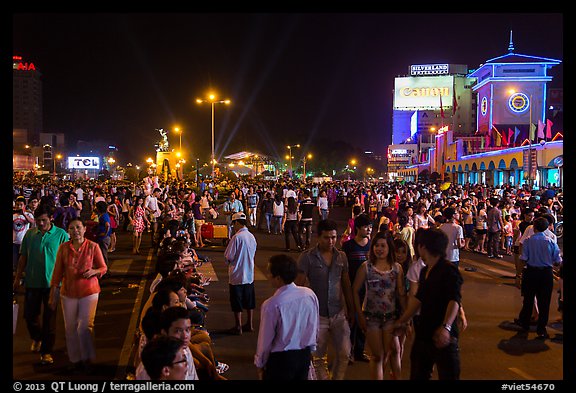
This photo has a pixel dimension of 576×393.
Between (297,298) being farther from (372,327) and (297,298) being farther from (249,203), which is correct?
(249,203)

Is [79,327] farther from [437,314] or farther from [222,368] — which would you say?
[437,314]

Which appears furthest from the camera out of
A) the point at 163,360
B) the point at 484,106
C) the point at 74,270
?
the point at 484,106

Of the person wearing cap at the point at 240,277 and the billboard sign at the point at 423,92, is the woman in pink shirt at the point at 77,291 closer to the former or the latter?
the person wearing cap at the point at 240,277

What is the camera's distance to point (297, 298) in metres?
4.09

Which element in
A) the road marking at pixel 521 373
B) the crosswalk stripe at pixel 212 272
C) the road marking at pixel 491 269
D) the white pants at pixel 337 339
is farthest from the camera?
the road marking at pixel 491 269

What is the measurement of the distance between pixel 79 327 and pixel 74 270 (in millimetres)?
651

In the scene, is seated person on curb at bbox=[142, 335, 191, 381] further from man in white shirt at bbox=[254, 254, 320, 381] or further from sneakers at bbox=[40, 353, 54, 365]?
sneakers at bbox=[40, 353, 54, 365]

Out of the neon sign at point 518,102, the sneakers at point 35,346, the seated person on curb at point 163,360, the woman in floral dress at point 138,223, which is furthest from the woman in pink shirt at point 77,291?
the neon sign at point 518,102

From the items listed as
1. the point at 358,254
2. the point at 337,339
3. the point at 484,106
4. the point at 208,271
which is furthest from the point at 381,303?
the point at 484,106

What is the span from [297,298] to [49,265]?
3.78m

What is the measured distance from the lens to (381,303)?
5.19 meters

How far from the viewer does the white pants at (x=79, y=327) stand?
5848mm

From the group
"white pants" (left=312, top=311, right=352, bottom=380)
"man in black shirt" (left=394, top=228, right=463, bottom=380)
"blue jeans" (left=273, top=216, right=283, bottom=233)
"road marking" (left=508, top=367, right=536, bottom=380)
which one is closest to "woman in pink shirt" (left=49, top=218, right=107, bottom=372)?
"white pants" (left=312, top=311, right=352, bottom=380)

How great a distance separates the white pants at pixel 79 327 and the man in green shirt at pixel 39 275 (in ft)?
1.36
